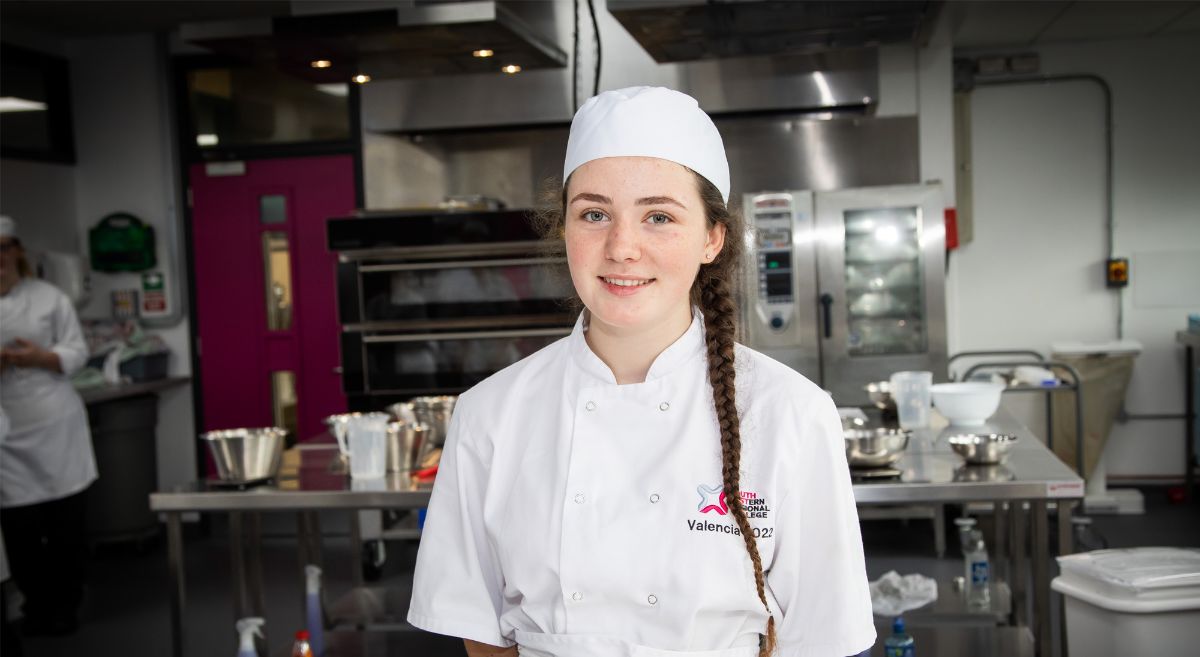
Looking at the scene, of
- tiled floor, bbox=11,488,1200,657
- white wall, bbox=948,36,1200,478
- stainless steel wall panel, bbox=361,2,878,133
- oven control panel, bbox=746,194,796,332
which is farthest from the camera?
white wall, bbox=948,36,1200,478

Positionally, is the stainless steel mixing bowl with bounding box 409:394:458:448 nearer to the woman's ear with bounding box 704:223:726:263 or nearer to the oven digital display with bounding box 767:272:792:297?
the woman's ear with bounding box 704:223:726:263

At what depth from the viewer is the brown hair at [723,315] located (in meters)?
1.44

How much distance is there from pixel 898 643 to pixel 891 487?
1.73 ft

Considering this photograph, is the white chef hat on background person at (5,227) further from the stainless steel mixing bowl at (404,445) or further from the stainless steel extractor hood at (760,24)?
the stainless steel extractor hood at (760,24)

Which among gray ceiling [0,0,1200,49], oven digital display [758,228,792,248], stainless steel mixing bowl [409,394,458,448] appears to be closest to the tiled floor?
stainless steel mixing bowl [409,394,458,448]

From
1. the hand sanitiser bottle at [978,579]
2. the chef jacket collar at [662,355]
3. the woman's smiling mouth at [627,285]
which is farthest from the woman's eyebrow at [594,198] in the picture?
the hand sanitiser bottle at [978,579]

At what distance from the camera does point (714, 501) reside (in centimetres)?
146

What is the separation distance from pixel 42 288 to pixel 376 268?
55.2 inches

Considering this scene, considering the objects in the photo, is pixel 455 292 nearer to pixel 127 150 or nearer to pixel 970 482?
pixel 127 150

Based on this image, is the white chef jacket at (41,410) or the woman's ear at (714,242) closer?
the woman's ear at (714,242)

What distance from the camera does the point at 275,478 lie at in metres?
2.91

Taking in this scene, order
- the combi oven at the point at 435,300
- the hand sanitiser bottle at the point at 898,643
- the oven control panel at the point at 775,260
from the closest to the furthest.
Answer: the hand sanitiser bottle at the point at 898,643 < the combi oven at the point at 435,300 < the oven control panel at the point at 775,260

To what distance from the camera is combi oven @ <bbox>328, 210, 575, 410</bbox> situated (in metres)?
5.14

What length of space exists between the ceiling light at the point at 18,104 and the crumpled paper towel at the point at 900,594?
16.3 feet
